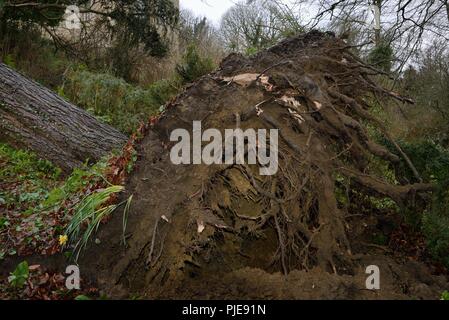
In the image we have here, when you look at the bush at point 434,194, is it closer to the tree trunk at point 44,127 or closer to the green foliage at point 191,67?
A: the tree trunk at point 44,127

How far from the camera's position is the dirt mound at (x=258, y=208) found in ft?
9.79

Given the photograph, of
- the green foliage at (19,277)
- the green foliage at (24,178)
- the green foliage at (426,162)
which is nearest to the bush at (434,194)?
the green foliage at (426,162)

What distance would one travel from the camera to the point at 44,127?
603 cm

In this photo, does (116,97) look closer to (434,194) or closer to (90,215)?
(90,215)

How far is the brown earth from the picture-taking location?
9.76ft

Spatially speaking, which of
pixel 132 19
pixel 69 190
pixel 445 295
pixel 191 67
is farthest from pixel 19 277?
pixel 132 19

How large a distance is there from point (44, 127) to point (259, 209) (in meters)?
3.97

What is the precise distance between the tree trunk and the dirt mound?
2798mm

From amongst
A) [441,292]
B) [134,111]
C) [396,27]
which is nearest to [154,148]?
[441,292]

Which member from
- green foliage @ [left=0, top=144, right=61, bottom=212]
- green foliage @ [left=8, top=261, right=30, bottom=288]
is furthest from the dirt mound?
green foliage @ [left=0, top=144, right=61, bottom=212]

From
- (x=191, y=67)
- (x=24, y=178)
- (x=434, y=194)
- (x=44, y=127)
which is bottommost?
(x=434, y=194)

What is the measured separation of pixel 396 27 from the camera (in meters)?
9.25

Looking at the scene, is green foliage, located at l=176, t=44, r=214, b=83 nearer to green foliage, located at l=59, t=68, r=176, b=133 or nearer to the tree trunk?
green foliage, located at l=59, t=68, r=176, b=133
